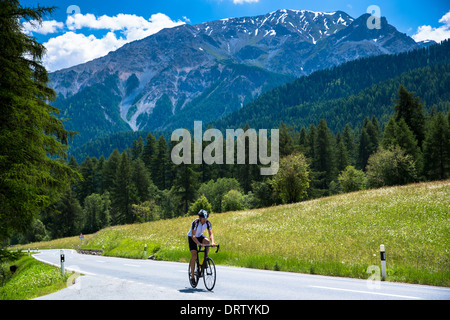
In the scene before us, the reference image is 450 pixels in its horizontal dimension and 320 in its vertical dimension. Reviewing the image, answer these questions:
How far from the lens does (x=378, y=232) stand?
18906mm

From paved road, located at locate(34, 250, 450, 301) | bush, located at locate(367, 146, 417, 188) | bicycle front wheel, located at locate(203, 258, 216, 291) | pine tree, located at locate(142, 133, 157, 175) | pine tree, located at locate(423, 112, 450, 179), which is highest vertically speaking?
pine tree, located at locate(142, 133, 157, 175)

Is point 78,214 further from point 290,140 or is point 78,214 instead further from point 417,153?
point 417,153

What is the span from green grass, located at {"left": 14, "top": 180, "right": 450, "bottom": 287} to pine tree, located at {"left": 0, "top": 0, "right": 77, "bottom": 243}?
10176 millimetres

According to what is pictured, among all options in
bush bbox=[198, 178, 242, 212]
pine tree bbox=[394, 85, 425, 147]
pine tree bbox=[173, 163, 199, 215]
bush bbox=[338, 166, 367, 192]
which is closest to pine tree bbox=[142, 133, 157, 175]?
pine tree bbox=[173, 163, 199, 215]

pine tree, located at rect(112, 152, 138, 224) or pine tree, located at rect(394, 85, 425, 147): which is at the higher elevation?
pine tree, located at rect(394, 85, 425, 147)

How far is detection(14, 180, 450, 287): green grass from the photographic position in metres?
13.7

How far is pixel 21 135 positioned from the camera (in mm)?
12336

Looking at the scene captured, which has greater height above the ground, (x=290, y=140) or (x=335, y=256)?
(x=290, y=140)

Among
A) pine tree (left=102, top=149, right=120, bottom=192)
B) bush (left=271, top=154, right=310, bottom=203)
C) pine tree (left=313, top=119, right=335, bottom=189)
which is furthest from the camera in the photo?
pine tree (left=102, top=149, right=120, bottom=192)

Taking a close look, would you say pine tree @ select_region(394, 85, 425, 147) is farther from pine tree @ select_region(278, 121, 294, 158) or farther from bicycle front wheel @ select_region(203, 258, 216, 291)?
Result: bicycle front wheel @ select_region(203, 258, 216, 291)

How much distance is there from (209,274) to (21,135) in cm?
844
